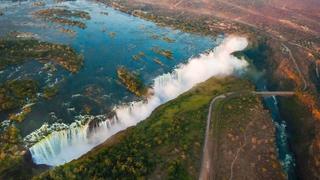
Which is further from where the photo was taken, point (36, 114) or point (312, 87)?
point (312, 87)

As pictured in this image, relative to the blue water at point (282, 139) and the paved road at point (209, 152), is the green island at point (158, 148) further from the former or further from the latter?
the blue water at point (282, 139)

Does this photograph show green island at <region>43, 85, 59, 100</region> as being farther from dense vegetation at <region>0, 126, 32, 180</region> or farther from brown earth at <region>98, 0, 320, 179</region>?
brown earth at <region>98, 0, 320, 179</region>

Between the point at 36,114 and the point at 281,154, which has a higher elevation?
the point at 36,114

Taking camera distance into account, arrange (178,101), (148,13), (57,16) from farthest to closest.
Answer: (148,13), (57,16), (178,101)

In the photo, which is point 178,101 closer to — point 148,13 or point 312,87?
point 312,87

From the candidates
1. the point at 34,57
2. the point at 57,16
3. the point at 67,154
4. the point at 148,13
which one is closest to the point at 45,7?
the point at 57,16

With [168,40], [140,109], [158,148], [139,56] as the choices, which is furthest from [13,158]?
[168,40]
